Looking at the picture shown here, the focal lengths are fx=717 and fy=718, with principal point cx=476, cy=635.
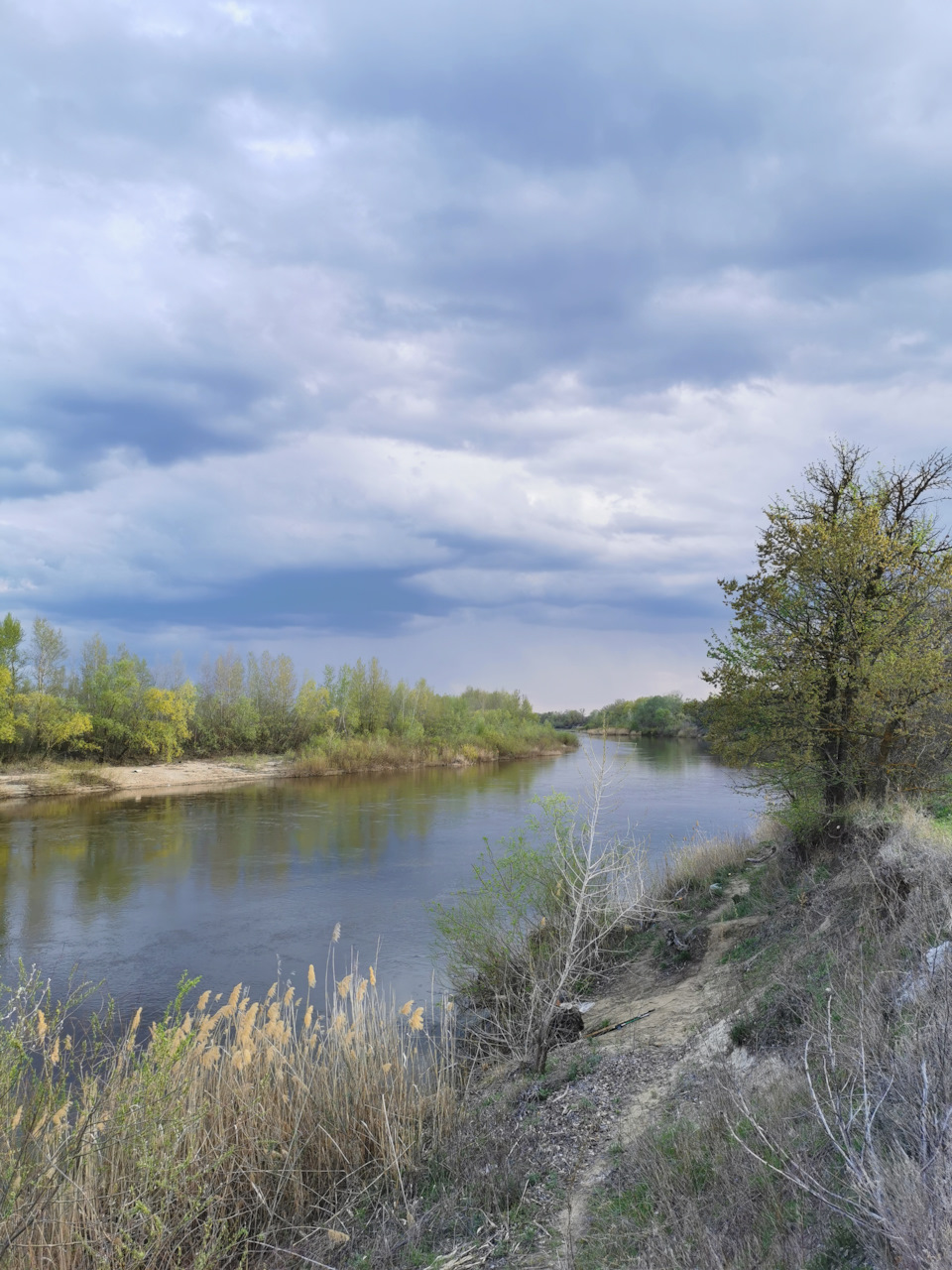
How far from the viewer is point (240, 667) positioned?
196ft

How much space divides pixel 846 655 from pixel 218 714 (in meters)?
51.5

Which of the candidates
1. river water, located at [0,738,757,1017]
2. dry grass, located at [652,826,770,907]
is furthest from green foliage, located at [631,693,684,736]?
dry grass, located at [652,826,770,907]

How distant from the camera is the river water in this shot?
13.7 m

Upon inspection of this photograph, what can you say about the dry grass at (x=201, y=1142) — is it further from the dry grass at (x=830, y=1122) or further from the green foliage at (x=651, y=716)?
the green foliage at (x=651, y=716)

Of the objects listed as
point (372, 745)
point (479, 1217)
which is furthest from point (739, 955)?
point (372, 745)

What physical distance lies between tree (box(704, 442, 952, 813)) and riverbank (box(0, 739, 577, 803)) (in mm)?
35254

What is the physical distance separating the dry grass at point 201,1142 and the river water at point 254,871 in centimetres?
354

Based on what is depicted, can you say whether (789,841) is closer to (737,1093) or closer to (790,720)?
(790,720)

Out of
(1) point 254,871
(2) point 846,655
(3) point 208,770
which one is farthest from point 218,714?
(2) point 846,655

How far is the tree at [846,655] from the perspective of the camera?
467 inches

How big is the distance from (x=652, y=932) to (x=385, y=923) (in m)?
6.08

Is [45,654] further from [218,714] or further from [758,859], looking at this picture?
[758,859]

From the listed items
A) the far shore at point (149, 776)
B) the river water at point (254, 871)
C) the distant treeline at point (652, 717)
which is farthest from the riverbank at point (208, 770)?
the distant treeline at point (652, 717)

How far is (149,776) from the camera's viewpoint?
42875mm
